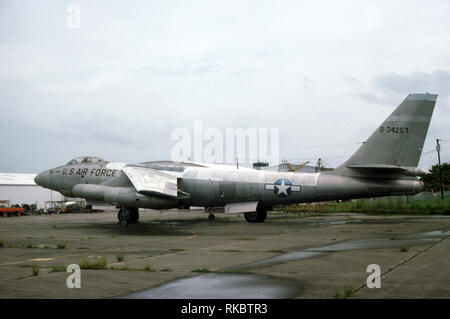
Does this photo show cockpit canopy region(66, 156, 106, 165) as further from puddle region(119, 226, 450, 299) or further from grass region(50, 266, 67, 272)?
puddle region(119, 226, 450, 299)

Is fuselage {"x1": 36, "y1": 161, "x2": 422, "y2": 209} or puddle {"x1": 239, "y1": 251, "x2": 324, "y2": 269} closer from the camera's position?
puddle {"x1": 239, "y1": 251, "x2": 324, "y2": 269}

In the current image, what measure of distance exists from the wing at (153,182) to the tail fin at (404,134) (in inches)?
432

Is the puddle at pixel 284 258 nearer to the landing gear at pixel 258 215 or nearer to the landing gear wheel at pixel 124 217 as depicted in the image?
the landing gear at pixel 258 215

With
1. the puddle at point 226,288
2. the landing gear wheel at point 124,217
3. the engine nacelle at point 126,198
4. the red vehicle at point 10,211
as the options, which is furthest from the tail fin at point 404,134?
the red vehicle at point 10,211

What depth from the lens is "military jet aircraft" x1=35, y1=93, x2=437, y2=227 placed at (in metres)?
24.0

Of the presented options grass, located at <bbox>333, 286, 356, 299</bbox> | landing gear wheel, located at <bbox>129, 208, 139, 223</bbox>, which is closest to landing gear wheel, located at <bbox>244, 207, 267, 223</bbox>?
landing gear wheel, located at <bbox>129, 208, 139, 223</bbox>

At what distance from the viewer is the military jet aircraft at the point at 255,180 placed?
24.0m

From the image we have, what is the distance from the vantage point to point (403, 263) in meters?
10.9

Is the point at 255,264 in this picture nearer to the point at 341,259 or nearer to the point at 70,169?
the point at 341,259

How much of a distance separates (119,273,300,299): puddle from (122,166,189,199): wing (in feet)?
54.6

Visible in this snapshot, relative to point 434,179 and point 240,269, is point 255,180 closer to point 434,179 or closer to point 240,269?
point 240,269

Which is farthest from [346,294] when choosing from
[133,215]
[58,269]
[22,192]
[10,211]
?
[22,192]
